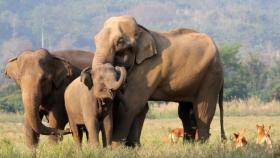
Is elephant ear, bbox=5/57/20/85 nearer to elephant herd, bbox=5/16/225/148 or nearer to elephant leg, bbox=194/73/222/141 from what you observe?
→ elephant herd, bbox=5/16/225/148

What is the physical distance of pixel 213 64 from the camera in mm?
14672

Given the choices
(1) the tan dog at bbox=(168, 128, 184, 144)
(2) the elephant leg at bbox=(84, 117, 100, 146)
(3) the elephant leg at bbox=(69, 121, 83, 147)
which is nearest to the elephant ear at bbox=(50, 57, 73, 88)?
(3) the elephant leg at bbox=(69, 121, 83, 147)

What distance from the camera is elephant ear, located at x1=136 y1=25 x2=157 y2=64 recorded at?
1409cm

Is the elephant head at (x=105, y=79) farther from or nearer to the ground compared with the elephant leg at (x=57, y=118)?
farther from the ground

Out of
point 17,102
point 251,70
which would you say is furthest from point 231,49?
point 17,102

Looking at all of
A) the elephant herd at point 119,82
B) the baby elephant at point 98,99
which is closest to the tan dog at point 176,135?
the elephant herd at point 119,82

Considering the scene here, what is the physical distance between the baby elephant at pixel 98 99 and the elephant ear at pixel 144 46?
2.65ft

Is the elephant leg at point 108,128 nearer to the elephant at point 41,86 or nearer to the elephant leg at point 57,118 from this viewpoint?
the elephant at point 41,86

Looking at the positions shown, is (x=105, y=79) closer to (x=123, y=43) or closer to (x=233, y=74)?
(x=123, y=43)

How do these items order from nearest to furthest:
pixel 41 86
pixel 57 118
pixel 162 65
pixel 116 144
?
pixel 116 144 < pixel 41 86 < pixel 162 65 < pixel 57 118

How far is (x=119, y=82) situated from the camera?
A: 12.7 metres

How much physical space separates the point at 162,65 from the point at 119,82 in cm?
171

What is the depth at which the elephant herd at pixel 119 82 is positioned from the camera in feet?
42.8

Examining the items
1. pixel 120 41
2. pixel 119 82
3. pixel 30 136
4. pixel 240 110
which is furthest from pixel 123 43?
pixel 240 110
